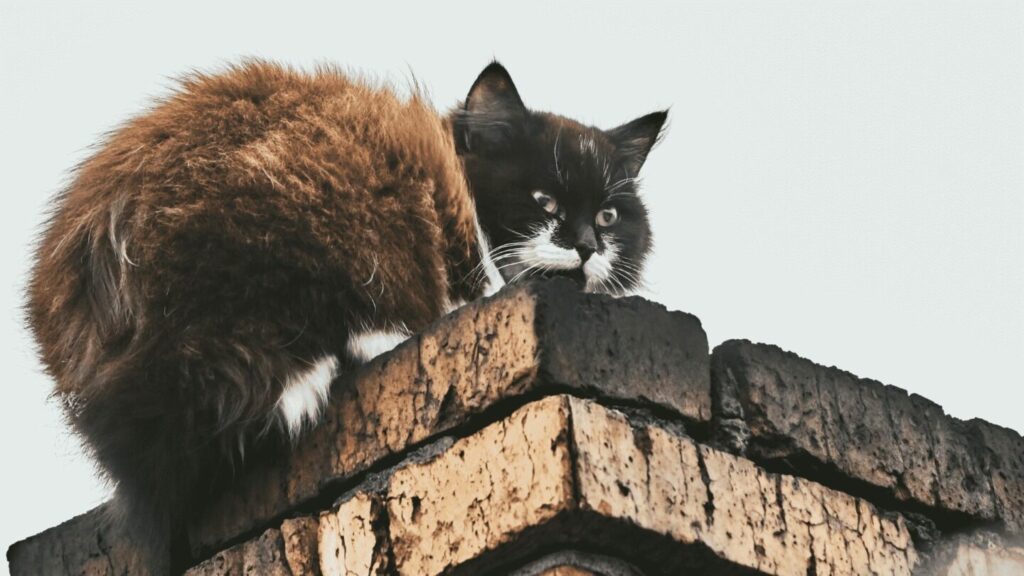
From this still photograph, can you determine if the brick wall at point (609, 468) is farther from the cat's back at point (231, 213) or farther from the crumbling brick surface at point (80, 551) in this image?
the cat's back at point (231, 213)

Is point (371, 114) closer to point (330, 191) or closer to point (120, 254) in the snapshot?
point (330, 191)

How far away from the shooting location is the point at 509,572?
299cm

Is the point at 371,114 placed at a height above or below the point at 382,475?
above

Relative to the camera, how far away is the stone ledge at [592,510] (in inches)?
114

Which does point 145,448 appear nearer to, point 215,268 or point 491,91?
point 215,268

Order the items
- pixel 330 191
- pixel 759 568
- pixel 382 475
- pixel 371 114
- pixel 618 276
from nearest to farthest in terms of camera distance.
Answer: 1. pixel 759 568
2. pixel 382 475
3. pixel 330 191
4. pixel 371 114
5. pixel 618 276

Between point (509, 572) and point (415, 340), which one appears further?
point (415, 340)

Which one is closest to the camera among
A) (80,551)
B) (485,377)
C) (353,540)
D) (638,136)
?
(485,377)

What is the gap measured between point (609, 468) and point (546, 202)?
1.80 m

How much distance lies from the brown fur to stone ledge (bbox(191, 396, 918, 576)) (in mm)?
419

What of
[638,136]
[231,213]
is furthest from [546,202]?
[231,213]

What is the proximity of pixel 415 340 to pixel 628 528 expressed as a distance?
0.77 m

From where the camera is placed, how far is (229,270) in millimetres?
3422

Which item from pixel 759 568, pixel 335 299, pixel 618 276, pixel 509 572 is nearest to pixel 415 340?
pixel 335 299
